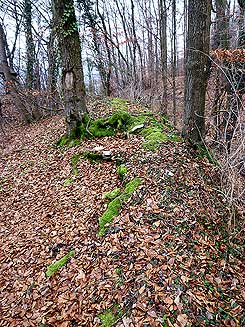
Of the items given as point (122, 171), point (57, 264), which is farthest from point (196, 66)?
point (57, 264)

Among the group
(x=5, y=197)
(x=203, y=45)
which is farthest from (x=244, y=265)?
(x=5, y=197)

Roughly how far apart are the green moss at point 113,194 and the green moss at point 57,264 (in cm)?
112

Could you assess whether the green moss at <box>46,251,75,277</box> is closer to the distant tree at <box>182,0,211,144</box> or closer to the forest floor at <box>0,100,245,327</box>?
the forest floor at <box>0,100,245,327</box>

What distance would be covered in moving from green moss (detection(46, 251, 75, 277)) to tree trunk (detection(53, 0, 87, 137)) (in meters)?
3.88

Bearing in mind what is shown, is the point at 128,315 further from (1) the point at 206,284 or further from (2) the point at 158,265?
(1) the point at 206,284

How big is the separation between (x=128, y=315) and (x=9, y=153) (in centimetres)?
723

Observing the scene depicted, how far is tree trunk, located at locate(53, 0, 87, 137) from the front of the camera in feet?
20.2

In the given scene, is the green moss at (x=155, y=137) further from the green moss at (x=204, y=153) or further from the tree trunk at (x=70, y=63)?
the tree trunk at (x=70, y=63)

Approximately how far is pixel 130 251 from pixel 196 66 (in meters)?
3.43

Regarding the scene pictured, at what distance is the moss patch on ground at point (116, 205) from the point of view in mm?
3975

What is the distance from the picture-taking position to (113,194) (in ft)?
15.0

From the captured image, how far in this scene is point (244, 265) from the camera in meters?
3.37

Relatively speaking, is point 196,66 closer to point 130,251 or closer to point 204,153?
point 204,153

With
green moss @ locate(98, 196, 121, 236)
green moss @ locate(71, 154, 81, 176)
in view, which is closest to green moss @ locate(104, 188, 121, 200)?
green moss @ locate(98, 196, 121, 236)
